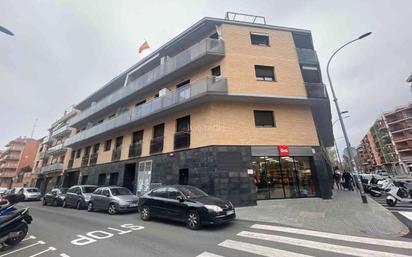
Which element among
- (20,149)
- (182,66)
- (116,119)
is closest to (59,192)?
(116,119)

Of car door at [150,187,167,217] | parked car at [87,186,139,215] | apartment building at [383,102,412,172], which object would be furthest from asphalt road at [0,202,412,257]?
apartment building at [383,102,412,172]

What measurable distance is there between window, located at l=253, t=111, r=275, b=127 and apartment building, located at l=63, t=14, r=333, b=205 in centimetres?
7

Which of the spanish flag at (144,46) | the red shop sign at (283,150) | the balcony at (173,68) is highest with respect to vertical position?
the spanish flag at (144,46)

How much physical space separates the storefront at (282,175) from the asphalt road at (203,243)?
5007 mm

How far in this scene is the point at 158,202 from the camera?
8648 mm

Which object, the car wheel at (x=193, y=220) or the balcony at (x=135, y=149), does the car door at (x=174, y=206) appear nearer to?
the car wheel at (x=193, y=220)

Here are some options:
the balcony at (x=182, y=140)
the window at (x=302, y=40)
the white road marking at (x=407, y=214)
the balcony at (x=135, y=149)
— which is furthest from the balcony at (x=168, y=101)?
the white road marking at (x=407, y=214)

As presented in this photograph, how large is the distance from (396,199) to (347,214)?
465cm

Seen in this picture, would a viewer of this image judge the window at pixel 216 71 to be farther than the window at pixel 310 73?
No

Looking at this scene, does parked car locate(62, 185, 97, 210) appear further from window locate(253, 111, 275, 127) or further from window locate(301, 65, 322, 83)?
window locate(301, 65, 322, 83)

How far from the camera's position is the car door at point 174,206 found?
765cm

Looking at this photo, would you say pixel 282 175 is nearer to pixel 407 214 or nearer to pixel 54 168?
pixel 407 214

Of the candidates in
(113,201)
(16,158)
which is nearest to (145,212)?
(113,201)

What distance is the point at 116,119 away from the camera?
63.8 ft
